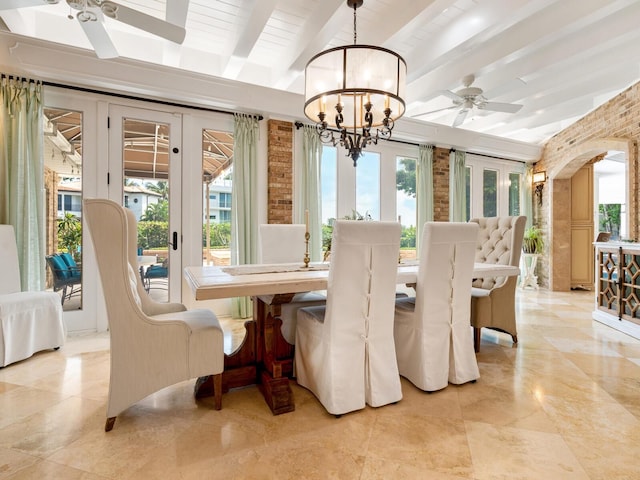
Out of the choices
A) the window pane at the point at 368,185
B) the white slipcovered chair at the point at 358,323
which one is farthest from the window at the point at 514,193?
the white slipcovered chair at the point at 358,323

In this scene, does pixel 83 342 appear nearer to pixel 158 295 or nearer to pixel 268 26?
pixel 158 295

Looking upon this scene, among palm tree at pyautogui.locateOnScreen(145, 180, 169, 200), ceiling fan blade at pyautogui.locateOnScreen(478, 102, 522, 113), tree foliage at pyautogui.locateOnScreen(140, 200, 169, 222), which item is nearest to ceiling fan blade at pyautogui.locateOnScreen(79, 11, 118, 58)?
palm tree at pyautogui.locateOnScreen(145, 180, 169, 200)

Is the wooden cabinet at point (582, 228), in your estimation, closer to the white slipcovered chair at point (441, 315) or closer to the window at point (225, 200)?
the white slipcovered chair at point (441, 315)

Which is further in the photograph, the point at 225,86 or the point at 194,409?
the point at 225,86

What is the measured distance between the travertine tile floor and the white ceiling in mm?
2391

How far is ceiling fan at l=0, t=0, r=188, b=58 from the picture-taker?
2.03 metres

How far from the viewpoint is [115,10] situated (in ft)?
6.77

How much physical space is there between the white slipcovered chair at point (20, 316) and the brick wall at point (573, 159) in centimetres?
630

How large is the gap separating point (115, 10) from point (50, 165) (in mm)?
1963

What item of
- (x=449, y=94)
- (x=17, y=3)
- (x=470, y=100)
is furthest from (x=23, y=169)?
(x=470, y=100)

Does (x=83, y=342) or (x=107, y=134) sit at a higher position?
(x=107, y=134)

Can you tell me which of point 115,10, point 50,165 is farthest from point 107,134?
point 115,10

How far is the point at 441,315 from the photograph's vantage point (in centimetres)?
217

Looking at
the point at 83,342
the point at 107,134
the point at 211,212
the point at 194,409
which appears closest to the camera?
the point at 194,409
